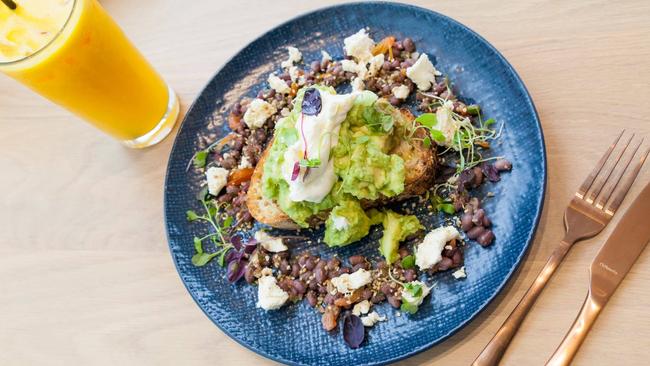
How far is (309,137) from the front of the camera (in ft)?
5.48

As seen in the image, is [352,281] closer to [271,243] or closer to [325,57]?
[271,243]

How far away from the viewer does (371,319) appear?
5.64 ft

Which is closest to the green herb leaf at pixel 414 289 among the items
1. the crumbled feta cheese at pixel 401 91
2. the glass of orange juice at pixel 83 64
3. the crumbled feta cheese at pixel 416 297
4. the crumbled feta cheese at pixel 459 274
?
the crumbled feta cheese at pixel 416 297

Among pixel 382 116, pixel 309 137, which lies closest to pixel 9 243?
pixel 309 137

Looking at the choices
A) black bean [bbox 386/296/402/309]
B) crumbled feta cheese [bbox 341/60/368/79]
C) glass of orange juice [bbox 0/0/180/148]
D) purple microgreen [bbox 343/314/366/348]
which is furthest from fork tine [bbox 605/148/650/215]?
glass of orange juice [bbox 0/0/180/148]

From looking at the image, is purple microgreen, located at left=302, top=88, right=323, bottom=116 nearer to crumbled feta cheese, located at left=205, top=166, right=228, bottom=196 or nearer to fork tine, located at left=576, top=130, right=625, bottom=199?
crumbled feta cheese, located at left=205, top=166, right=228, bottom=196

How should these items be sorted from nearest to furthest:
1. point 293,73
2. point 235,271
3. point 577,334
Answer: point 577,334
point 235,271
point 293,73

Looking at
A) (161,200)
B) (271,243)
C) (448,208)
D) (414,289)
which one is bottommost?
(161,200)

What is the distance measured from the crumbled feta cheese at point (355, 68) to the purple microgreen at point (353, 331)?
80 cm

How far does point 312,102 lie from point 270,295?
0.58 metres

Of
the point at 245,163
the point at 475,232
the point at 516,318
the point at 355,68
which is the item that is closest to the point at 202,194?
the point at 245,163

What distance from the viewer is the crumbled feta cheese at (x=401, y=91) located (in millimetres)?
1950

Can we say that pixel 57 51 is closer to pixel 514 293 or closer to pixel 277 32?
pixel 277 32

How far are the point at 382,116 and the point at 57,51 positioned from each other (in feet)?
3.10
